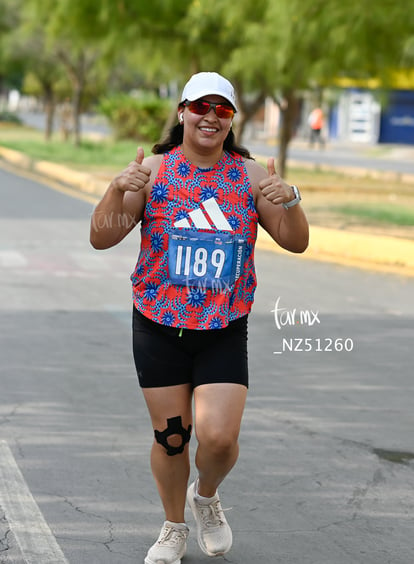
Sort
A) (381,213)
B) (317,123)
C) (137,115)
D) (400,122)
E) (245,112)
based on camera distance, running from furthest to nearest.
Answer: (400,122) < (317,123) < (137,115) < (245,112) < (381,213)

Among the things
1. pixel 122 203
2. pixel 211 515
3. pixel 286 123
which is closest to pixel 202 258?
pixel 122 203

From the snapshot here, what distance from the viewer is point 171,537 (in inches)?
174

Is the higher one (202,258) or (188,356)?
(202,258)

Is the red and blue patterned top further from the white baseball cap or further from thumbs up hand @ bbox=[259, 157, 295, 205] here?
the white baseball cap

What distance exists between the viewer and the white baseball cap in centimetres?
423

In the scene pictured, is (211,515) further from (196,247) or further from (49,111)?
(49,111)

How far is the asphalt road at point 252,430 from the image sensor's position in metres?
4.74

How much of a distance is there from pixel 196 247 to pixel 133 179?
1.07 feet

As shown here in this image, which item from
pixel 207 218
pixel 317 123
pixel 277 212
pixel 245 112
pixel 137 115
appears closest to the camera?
pixel 207 218

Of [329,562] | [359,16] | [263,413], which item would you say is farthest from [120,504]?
[359,16]

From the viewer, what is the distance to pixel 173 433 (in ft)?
14.2

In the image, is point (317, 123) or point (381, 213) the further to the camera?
point (317, 123)

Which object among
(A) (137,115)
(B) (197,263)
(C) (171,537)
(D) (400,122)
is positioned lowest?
(D) (400,122)

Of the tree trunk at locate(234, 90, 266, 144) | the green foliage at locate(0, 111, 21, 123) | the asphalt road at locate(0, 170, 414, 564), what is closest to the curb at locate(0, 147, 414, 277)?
the asphalt road at locate(0, 170, 414, 564)
